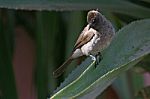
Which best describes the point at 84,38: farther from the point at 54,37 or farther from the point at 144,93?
the point at 54,37

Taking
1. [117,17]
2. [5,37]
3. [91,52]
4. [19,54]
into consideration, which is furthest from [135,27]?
[19,54]

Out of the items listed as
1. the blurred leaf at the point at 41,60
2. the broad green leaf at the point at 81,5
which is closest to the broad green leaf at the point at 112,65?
the broad green leaf at the point at 81,5

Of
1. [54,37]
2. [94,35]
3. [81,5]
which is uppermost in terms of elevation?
[81,5]

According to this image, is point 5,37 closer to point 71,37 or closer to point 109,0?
point 71,37

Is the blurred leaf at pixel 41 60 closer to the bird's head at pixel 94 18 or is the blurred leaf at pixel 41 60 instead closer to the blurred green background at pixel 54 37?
the blurred green background at pixel 54 37

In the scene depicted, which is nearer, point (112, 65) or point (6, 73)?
point (112, 65)

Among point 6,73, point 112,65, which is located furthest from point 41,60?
point 112,65

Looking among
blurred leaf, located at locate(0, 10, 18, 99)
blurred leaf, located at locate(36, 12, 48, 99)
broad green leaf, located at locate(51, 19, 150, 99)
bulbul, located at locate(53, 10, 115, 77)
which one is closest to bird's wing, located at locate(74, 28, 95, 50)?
bulbul, located at locate(53, 10, 115, 77)
